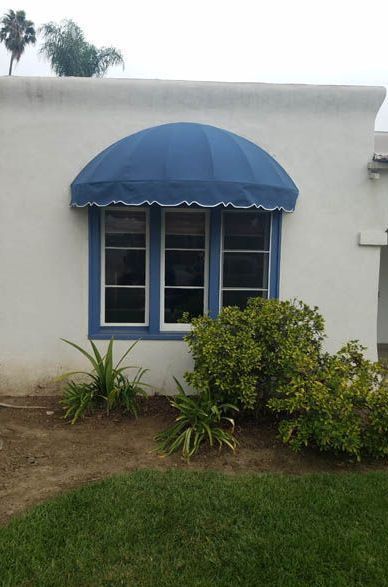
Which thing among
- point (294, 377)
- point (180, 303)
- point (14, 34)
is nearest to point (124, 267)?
point (180, 303)

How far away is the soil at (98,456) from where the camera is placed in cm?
479

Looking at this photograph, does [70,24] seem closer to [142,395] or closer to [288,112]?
[288,112]

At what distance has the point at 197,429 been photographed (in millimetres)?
5566

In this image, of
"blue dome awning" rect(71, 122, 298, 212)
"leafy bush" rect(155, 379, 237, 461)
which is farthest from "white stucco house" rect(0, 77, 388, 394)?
"leafy bush" rect(155, 379, 237, 461)

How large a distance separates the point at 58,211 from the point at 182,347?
2.49 metres

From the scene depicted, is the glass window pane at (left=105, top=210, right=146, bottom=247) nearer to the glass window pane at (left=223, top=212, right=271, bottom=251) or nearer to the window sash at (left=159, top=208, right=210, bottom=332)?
the window sash at (left=159, top=208, right=210, bottom=332)

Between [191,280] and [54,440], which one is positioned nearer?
[54,440]

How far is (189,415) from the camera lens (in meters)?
5.73

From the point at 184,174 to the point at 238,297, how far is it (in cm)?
199

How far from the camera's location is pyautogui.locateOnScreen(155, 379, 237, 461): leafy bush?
545cm

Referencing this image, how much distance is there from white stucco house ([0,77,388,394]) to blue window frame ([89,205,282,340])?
0.02 meters

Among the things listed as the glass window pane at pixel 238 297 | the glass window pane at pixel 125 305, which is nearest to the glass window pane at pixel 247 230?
the glass window pane at pixel 238 297

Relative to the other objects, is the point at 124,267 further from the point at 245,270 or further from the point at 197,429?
the point at 197,429

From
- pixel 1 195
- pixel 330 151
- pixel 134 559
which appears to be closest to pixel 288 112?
pixel 330 151
